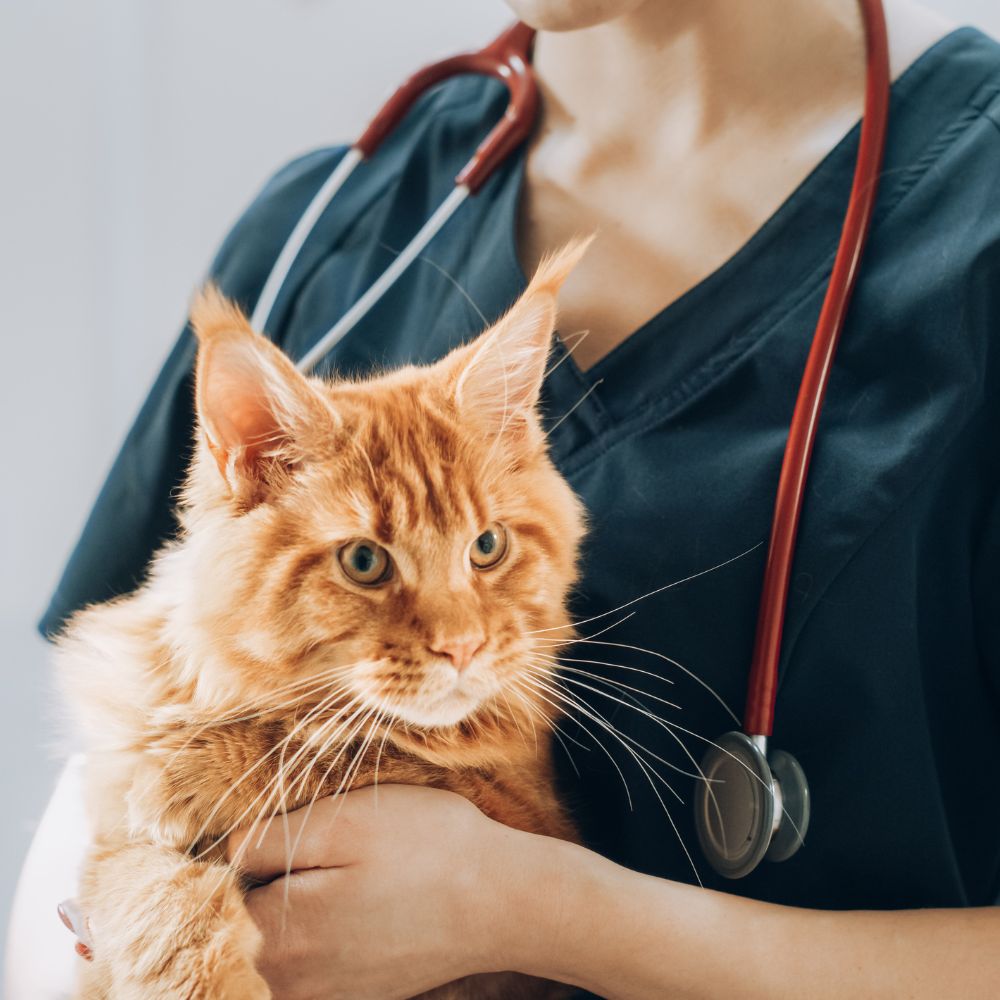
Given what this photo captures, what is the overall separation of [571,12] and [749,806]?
0.82m

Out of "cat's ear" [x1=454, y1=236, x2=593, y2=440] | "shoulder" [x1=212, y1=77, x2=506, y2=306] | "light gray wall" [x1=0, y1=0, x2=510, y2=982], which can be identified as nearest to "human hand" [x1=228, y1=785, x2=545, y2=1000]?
"cat's ear" [x1=454, y1=236, x2=593, y2=440]

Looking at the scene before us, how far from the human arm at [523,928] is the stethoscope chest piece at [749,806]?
6 centimetres

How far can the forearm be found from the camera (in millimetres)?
869

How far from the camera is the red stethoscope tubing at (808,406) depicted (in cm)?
89

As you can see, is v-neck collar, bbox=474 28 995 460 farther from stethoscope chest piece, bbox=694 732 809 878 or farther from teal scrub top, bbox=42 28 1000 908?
stethoscope chest piece, bbox=694 732 809 878

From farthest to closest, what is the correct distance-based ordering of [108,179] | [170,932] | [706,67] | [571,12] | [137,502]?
[108,179] → [137,502] → [706,67] → [571,12] → [170,932]

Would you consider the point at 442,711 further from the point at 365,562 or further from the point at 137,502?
the point at 137,502

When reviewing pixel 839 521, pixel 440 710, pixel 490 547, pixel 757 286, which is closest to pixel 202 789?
pixel 440 710

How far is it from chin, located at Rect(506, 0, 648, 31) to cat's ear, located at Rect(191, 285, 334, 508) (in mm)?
493

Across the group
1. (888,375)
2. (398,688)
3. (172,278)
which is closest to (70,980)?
(398,688)

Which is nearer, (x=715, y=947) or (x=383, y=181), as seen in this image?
(x=715, y=947)

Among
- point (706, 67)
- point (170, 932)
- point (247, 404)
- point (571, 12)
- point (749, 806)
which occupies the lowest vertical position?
point (749, 806)

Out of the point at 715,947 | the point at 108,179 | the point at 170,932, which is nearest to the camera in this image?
the point at 170,932

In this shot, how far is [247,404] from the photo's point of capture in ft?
2.79
